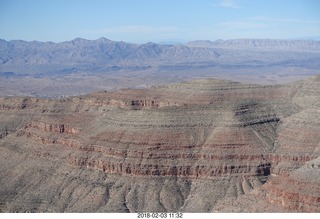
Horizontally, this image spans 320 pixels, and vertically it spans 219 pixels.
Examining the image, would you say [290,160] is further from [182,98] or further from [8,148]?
[8,148]

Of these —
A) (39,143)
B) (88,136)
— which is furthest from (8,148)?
(88,136)

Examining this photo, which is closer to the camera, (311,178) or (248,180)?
(311,178)

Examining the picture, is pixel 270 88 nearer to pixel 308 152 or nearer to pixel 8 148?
pixel 308 152

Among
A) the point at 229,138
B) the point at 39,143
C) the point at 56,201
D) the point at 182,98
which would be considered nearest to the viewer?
the point at 56,201

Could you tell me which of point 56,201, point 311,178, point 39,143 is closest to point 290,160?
point 311,178

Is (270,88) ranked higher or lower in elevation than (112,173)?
higher

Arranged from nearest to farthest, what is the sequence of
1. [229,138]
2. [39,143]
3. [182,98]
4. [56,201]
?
[56,201], [229,138], [39,143], [182,98]
